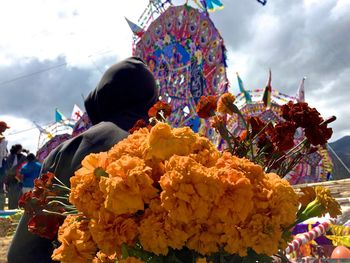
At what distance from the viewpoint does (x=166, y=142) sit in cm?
92

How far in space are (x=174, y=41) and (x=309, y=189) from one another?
13.4m

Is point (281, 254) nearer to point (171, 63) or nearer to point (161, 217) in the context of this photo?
point (161, 217)

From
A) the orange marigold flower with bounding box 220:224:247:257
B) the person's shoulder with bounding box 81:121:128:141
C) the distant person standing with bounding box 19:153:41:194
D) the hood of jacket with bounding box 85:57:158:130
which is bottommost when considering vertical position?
the orange marigold flower with bounding box 220:224:247:257

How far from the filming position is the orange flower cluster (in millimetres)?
845

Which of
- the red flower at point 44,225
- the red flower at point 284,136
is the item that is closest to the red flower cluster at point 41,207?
the red flower at point 44,225

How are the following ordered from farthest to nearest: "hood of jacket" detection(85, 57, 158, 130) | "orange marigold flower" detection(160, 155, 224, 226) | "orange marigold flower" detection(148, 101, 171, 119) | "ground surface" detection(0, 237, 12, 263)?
"ground surface" detection(0, 237, 12, 263) < "hood of jacket" detection(85, 57, 158, 130) < "orange marigold flower" detection(148, 101, 171, 119) < "orange marigold flower" detection(160, 155, 224, 226)

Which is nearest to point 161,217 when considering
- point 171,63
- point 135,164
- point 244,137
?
point 135,164

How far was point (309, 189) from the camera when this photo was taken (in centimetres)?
106

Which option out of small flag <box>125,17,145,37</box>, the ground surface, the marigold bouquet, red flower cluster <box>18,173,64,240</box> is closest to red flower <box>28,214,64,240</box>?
red flower cluster <box>18,173,64,240</box>

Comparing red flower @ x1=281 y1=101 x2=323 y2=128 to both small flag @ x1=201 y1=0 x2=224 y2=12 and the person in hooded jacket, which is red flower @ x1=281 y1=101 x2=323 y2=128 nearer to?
the person in hooded jacket

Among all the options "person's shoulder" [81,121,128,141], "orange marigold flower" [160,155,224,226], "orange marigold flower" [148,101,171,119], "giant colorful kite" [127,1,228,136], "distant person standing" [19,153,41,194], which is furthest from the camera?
"giant colorful kite" [127,1,228,136]

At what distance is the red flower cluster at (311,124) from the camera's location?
1.06 m

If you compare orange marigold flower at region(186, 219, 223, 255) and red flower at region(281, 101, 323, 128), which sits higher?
red flower at region(281, 101, 323, 128)

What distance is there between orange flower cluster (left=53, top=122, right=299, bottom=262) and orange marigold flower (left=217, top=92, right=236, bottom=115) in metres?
0.20
